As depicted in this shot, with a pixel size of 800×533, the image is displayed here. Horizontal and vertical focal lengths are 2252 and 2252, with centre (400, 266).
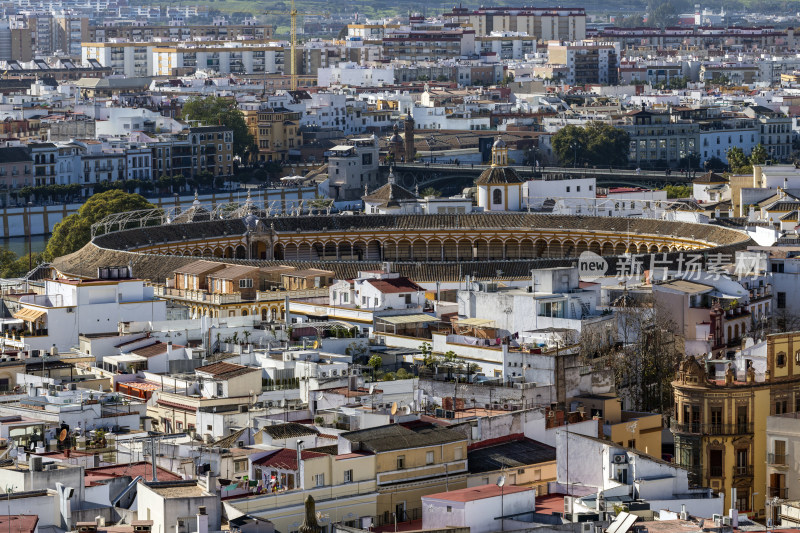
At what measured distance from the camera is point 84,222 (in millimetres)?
104250

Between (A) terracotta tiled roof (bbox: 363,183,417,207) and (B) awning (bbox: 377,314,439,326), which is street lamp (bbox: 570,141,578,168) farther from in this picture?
(B) awning (bbox: 377,314,439,326)

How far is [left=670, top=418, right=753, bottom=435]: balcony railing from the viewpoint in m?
45.2

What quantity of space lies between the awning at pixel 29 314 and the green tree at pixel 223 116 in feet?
333

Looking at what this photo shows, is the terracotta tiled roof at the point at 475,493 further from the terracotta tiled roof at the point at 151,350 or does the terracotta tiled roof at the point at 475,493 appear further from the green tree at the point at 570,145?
the green tree at the point at 570,145

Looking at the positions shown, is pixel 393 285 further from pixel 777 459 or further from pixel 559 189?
pixel 559 189

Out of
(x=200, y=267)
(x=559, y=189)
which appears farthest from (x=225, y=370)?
(x=559, y=189)

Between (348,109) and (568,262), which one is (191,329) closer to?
(568,262)

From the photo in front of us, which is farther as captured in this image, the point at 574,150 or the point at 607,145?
the point at 574,150

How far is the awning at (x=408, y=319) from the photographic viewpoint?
61.9 metres

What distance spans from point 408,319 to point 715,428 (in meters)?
18.3

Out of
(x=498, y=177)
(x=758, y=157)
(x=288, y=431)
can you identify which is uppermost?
(x=288, y=431)

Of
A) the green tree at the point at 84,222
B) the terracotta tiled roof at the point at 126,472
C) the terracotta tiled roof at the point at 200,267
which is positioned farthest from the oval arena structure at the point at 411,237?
the terracotta tiled roof at the point at 126,472

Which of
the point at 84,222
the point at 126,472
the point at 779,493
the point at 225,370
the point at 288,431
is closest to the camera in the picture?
the point at 126,472

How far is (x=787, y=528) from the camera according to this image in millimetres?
35156
